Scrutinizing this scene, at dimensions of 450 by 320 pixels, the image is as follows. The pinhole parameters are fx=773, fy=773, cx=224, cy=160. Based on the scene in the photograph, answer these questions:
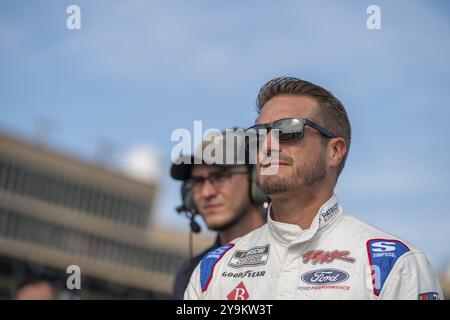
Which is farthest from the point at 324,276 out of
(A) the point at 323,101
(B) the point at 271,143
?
(A) the point at 323,101

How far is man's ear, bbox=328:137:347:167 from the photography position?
3.51 m

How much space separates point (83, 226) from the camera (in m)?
65.7

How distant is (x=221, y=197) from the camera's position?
530 centimetres

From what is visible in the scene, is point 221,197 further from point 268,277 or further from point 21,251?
point 21,251

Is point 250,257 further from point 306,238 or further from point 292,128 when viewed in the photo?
point 292,128

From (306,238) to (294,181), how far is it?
27 centimetres

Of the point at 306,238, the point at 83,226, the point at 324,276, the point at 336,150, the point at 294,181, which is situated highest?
the point at 83,226

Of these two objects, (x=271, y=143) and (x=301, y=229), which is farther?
(x=271, y=143)

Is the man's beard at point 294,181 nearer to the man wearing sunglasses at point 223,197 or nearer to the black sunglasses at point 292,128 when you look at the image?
the black sunglasses at point 292,128

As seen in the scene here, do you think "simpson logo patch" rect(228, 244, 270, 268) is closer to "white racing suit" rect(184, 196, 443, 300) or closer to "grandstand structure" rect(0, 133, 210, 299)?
"white racing suit" rect(184, 196, 443, 300)

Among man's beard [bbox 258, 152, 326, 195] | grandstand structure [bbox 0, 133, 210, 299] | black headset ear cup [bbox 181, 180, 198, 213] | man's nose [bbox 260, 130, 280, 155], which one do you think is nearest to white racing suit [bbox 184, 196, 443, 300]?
man's beard [bbox 258, 152, 326, 195]

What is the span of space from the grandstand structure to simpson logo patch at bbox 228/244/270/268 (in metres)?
55.9

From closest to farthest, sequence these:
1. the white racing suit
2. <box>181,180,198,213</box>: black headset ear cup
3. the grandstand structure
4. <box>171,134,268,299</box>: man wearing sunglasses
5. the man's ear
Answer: the white racing suit < the man's ear < <box>171,134,268,299</box>: man wearing sunglasses < <box>181,180,198,213</box>: black headset ear cup < the grandstand structure

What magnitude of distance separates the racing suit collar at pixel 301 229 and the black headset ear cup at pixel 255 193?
5.88 ft
